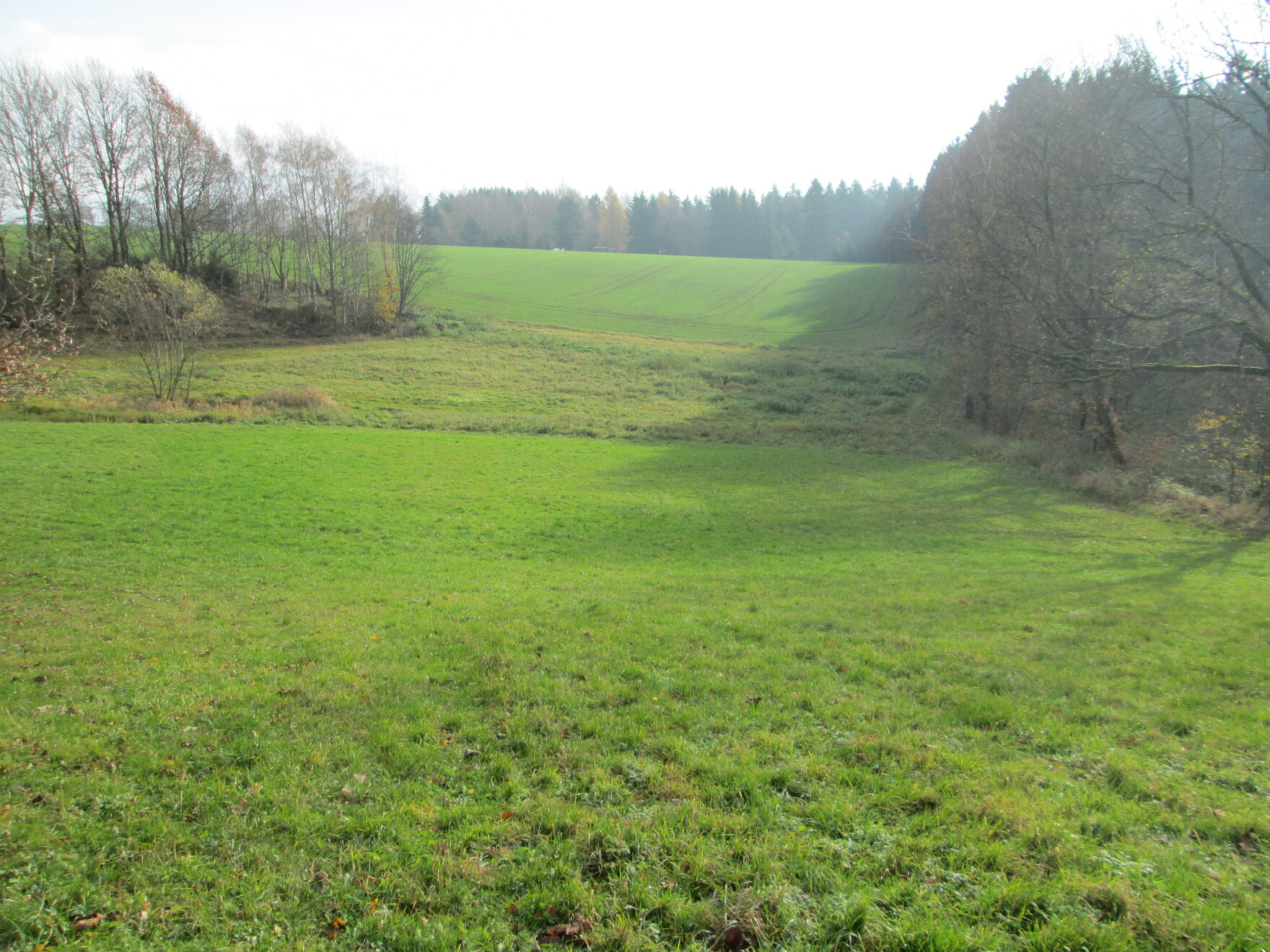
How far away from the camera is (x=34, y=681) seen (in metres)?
7.25

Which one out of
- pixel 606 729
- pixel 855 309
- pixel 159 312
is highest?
pixel 855 309

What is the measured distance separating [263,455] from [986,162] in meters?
40.3

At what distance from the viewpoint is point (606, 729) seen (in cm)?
661

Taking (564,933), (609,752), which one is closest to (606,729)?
(609,752)

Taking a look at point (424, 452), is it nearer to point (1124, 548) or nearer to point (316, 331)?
point (1124, 548)

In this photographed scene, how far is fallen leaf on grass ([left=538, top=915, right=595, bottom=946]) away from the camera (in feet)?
13.1

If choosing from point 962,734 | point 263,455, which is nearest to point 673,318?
point 263,455

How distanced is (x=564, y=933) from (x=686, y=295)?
295 feet

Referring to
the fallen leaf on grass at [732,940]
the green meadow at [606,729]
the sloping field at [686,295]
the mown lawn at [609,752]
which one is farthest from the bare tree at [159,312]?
the fallen leaf on grass at [732,940]

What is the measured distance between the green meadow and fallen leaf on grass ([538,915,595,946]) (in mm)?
17

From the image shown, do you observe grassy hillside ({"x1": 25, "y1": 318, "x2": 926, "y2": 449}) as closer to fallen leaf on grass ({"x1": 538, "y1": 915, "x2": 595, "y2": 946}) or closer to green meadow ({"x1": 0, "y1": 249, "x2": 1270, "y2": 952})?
green meadow ({"x1": 0, "y1": 249, "x2": 1270, "y2": 952})

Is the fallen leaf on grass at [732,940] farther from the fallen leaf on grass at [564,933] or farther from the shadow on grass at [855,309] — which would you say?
the shadow on grass at [855,309]

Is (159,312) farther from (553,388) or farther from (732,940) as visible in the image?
(732,940)

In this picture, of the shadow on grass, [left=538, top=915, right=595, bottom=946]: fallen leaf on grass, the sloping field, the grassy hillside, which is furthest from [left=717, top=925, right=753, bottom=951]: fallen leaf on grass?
the shadow on grass
